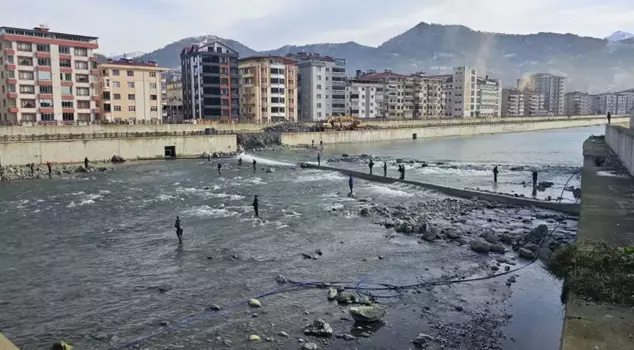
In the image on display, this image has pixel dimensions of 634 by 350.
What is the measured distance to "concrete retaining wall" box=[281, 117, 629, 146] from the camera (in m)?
85.4

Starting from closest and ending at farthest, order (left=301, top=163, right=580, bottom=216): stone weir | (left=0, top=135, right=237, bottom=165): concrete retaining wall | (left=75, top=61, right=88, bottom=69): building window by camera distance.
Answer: (left=301, top=163, right=580, bottom=216): stone weir < (left=0, top=135, right=237, bottom=165): concrete retaining wall < (left=75, top=61, right=88, bottom=69): building window

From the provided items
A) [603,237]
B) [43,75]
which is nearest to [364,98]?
[43,75]

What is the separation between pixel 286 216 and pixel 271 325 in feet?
47.3

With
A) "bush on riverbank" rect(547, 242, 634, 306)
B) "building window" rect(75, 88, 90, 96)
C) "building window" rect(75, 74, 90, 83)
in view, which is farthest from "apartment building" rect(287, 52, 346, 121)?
"bush on riverbank" rect(547, 242, 634, 306)

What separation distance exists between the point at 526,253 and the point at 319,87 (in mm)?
104610

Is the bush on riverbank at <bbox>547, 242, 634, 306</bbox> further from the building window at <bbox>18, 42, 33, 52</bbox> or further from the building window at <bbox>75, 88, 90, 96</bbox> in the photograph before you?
the building window at <bbox>18, 42, 33, 52</bbox>

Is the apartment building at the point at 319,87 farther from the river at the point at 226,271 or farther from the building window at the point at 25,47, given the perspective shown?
the river at the point at 226,271

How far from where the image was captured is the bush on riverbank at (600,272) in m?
12.0

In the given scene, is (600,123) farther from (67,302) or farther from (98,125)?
(67,302)

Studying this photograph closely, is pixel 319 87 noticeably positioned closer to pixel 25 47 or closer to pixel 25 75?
pixel 25 47

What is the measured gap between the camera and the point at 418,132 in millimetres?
108688

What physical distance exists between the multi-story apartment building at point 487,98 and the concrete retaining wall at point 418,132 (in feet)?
79.5

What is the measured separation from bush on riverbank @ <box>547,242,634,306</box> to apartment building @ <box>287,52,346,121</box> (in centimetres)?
10653

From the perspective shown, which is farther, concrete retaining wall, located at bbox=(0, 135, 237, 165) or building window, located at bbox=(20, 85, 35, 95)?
building window, located at bbox=(20, 85, 35, 95)
